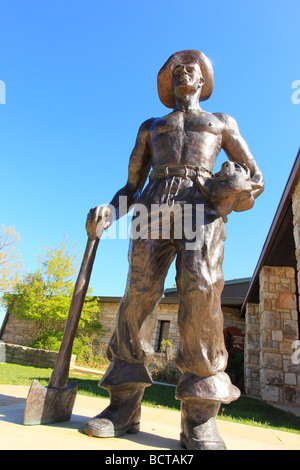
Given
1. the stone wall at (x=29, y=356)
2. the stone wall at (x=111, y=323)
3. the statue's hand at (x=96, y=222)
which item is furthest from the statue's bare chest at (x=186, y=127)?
the stone wall at (x=29, y=356)

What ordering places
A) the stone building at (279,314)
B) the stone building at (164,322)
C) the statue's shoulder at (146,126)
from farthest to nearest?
the stone building at (164,322) → the stone building at (279,314) → the statue's shoulder at (146,126)

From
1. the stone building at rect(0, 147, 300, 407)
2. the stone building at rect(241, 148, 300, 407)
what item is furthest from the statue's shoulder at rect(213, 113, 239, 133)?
the stone building at rect(241, 148, 300, 407)

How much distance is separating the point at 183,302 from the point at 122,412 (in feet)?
2.28

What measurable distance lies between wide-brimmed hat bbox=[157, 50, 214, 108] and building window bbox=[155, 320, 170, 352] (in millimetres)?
11309

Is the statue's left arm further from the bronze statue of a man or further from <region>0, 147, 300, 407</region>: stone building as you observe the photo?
<region>0, 147, 300, 407</region>: stone building

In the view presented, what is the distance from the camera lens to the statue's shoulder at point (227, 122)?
7.32 ft

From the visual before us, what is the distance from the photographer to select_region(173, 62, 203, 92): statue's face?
2.30m

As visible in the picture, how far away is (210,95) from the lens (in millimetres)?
2596

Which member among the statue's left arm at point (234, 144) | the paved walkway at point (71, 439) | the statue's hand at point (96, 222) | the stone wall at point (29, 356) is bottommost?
the stone wall at point (29, 356)

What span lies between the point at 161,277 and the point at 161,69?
1.64 metres

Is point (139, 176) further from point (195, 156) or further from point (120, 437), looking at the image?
point (120, 437)

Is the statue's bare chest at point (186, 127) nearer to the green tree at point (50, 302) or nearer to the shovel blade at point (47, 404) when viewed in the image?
the shovel blade at point (47, 404)

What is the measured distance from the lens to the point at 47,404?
171 centimetres
